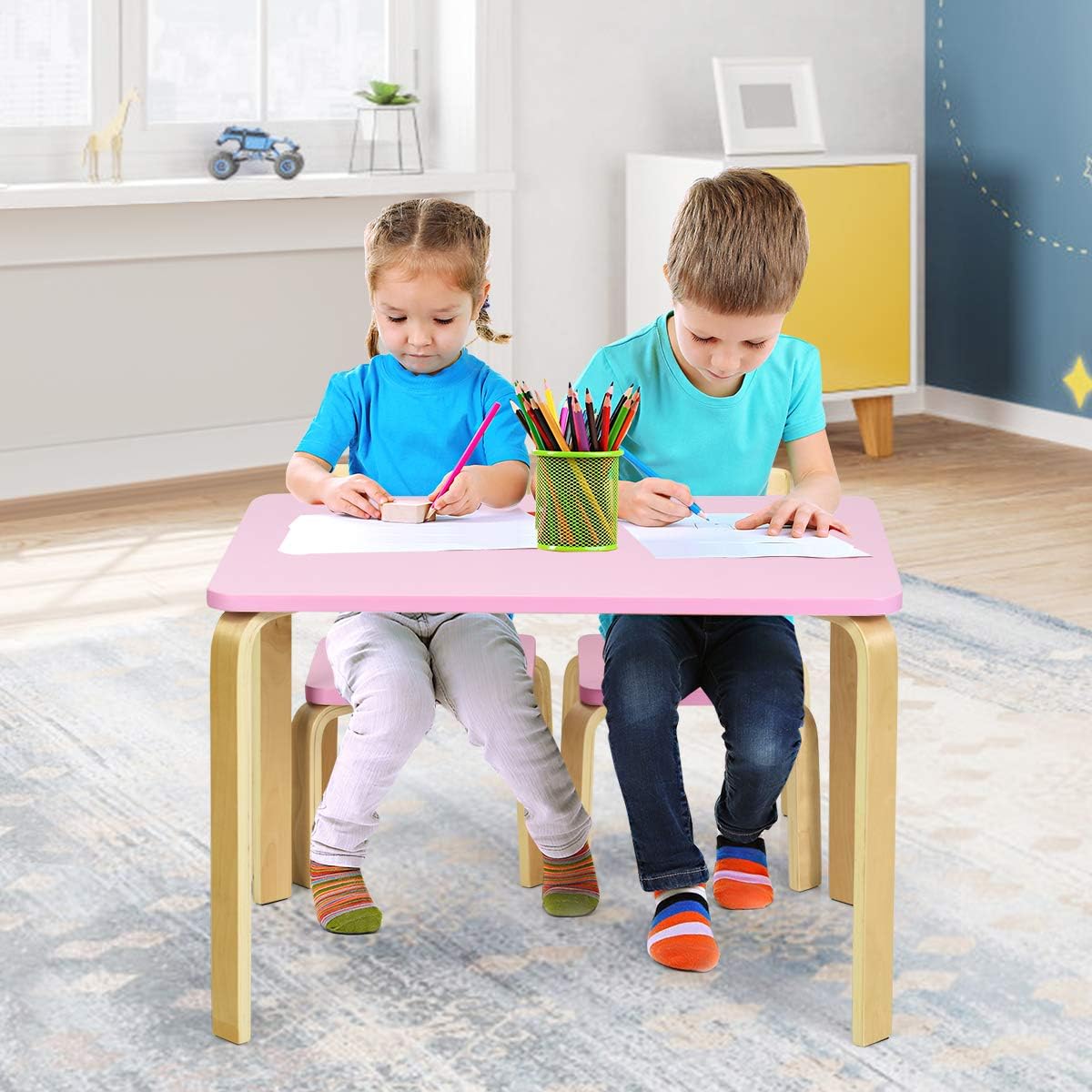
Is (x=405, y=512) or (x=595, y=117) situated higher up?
(x=595, y=117)

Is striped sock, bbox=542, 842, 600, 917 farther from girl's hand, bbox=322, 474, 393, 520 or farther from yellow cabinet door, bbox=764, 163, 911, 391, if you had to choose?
yellow cabinet door, bbox=764, 163, 911, 391

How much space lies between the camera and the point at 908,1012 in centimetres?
170

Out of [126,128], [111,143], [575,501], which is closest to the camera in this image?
[575,501]

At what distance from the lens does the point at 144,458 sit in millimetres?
4266

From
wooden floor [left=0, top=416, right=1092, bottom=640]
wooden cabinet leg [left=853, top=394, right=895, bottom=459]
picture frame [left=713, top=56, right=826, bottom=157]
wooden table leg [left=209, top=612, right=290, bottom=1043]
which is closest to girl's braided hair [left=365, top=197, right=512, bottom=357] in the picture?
wooden table leg [left=209, top=612, right=290, bottom=1043]

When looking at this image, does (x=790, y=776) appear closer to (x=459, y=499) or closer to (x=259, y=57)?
(x=459, y=499)

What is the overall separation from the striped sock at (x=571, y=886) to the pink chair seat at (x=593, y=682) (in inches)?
6.6

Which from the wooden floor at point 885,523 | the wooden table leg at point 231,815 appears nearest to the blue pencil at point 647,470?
the wooden table leg at point 231,815

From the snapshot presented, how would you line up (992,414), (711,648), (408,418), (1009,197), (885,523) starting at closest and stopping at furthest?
(711,648) → (408,418) → (885,523) → (1009,197) → (992,414)

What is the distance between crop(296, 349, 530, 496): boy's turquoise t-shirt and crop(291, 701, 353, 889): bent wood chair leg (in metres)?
0.26

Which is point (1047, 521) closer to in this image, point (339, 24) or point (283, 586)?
point (339, 24)

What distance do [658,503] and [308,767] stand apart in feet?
1.67

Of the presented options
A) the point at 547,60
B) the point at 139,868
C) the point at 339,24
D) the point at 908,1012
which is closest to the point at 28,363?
the point at 339,24

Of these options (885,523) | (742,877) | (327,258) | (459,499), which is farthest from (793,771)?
(327,258)
